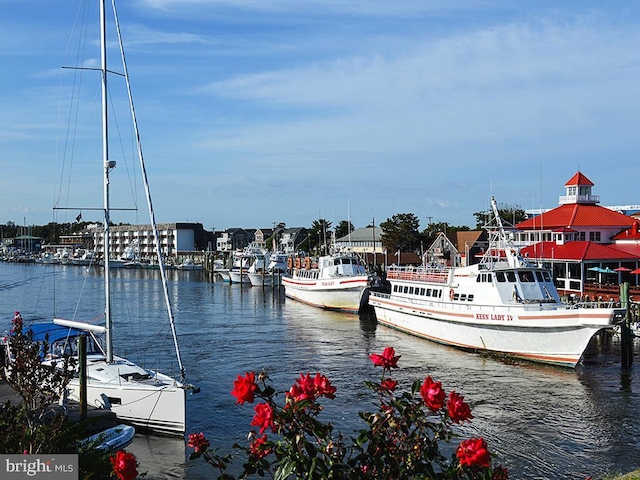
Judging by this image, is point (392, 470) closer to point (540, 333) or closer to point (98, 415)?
point (98, 415)

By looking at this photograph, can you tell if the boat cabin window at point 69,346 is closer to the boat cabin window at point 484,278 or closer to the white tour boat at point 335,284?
the boat cabin window at point 484,278

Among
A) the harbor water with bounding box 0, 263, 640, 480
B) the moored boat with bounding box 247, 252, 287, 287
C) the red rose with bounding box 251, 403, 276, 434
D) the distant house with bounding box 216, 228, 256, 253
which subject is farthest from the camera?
the distant house with bounding box 216, 228, 256, 253

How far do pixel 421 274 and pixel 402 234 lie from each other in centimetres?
6279

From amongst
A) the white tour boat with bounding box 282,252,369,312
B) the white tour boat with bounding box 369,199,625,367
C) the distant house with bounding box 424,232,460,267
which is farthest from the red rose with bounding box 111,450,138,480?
the distant house with bounding box 424,232,460,267

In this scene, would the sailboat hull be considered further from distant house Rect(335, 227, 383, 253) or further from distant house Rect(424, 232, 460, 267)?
distant house Rect(335, 227, 383, 253)

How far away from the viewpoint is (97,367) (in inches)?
894

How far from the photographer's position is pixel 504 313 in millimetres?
33969

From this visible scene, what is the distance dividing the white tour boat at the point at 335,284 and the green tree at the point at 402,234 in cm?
4072

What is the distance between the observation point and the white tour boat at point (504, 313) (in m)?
31.2

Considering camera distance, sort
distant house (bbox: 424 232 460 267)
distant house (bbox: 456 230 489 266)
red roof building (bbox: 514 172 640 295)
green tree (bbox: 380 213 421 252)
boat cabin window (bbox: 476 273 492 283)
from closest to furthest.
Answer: boat cabin window (bbox: 476 273 492 283)
red roof building (bbox: 514 172 640 295)
distant house (bbox: 456 230 489 266)
distant house (bbox: 424 232 460 267)
green tree (bbox: 380 213 421 252)

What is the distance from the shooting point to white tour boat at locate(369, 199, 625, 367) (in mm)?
31188

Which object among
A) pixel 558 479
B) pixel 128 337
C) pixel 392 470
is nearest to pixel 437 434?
pixel 392 470

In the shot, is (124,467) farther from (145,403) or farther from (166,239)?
(166,239)

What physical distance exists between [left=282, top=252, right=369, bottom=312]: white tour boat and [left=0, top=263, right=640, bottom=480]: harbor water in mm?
1578
